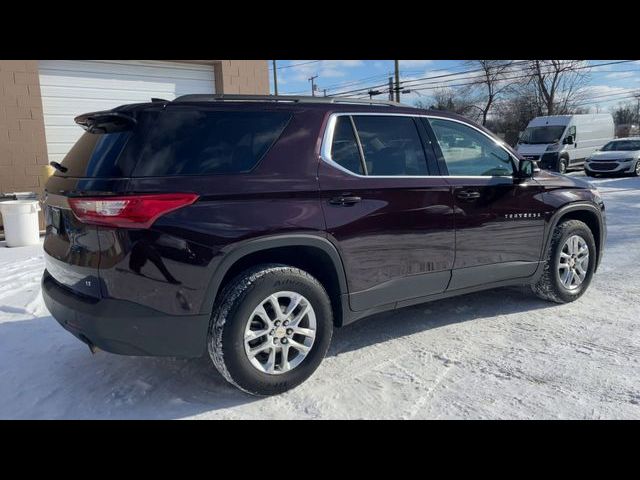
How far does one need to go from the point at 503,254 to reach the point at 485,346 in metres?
0.84

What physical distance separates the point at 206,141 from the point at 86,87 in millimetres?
6898

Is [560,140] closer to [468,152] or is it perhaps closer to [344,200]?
[468,152]

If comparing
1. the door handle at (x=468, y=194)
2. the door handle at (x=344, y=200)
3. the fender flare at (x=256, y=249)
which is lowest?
the fender flare at (x=256, y=249)

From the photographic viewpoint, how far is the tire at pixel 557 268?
4.62 metres

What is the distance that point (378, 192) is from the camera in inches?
138

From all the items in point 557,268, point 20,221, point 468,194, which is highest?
point 468,194

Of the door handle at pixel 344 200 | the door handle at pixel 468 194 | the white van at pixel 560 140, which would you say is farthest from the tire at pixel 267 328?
the white van at pixel 560 140

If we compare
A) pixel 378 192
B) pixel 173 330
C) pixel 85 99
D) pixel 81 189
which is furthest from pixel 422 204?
pixel 85 99

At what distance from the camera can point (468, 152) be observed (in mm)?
4176

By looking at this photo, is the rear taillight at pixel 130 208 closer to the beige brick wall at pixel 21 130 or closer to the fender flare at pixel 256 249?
the fender flare at pixel 256 249

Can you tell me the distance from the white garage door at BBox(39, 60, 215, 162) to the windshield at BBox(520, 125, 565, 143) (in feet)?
50.4

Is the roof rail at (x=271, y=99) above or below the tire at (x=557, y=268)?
above

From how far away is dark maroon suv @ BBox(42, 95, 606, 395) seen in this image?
9.09ft

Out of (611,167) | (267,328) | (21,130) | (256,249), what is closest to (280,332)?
(267,328)
